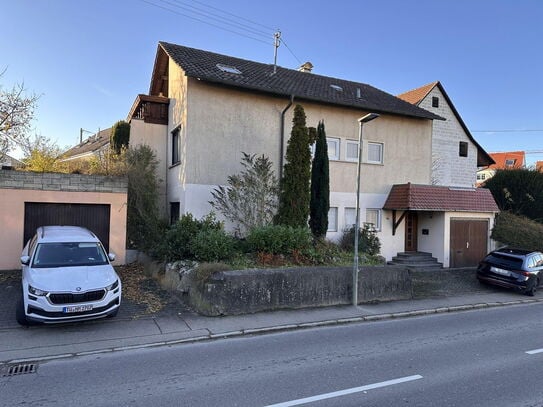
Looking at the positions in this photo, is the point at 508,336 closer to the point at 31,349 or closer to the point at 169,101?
the point at 31,349

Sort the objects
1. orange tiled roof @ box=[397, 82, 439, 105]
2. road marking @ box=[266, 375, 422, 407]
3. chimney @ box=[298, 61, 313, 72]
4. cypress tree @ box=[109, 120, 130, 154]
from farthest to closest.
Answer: orange tiled roof @ box=[397, 82, 439, 105] → chimney @ box=[298, 61, 313, 72] → cypress tree @ box=[109, 120, 130, 154] → road marking @ box=[266, 375, 422, 407]

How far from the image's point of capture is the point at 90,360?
20.3ft

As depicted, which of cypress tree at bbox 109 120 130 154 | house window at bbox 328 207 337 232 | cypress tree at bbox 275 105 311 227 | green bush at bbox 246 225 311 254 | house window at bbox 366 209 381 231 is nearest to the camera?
green bush at bbox 246 225 311 254

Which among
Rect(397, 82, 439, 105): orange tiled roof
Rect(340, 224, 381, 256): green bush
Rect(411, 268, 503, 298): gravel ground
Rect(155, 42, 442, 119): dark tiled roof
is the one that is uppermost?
Rect(397, 82, 439, 105): orange tiled roof

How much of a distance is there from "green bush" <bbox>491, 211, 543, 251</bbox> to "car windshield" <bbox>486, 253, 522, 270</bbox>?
16.4 ft

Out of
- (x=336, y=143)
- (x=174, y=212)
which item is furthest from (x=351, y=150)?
(x=174, y=212)

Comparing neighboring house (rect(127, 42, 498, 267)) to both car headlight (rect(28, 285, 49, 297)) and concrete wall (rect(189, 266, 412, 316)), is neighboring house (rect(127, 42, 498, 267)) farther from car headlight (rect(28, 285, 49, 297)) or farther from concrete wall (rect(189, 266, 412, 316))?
car headlight (rect(28, 285, 49, 297))

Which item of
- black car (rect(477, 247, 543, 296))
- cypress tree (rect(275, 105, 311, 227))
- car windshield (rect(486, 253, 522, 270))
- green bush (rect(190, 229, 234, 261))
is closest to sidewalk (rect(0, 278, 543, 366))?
green bush (rect(190, 229, 234, 261))

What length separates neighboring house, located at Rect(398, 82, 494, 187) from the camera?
24.6 metres

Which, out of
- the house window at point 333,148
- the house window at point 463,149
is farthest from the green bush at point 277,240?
the house window at point 463,149

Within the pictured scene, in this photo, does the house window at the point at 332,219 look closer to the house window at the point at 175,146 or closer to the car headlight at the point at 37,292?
the house window at the point at 175,146

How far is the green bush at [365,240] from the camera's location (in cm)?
1526

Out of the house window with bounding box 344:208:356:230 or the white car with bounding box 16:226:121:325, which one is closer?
the white car with bounding box 16:226:121:325

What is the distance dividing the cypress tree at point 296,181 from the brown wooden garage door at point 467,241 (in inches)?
318
